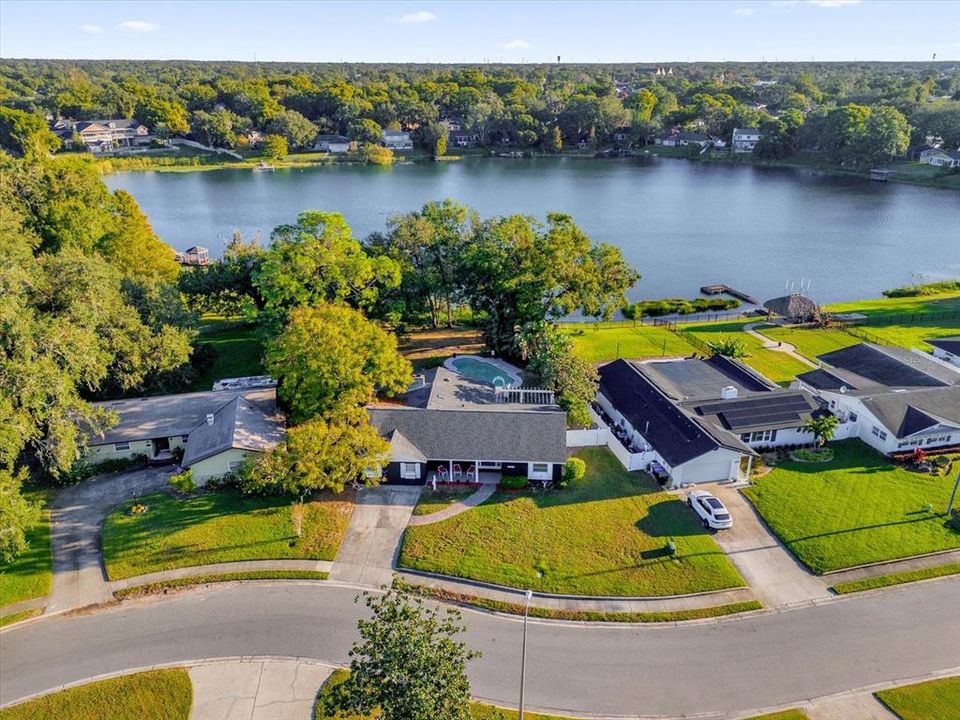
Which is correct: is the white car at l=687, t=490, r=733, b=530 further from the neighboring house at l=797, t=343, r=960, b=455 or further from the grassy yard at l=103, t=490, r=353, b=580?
the grassy yard at l=103, t=490, r=353, b=580

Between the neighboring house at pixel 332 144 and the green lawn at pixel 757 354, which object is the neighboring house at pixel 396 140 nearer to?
the neighboring house at pixel 332 144

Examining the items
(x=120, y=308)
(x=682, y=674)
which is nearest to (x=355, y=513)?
(x=682, y=674)

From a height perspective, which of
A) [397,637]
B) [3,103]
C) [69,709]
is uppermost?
[3,103]

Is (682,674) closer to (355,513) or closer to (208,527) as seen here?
(355,513)

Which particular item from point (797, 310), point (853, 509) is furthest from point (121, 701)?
point (797, 310)

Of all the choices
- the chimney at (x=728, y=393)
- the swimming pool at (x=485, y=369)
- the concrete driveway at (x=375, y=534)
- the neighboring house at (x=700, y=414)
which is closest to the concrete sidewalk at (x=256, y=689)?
the concrete driveway at (x=375, y=534)

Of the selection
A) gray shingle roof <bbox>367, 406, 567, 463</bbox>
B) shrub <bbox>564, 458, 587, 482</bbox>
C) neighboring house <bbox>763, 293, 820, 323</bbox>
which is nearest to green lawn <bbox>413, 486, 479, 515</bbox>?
gray shingle roof <bbox>367, 406, 567, 463</bbox>
